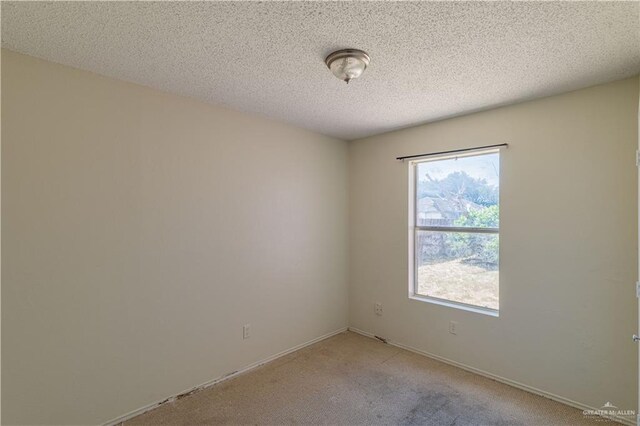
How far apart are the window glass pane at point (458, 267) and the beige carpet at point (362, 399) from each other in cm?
68

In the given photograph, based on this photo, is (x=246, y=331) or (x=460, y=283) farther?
(x=460, y=283)

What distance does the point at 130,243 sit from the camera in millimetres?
2236

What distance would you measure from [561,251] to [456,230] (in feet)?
2.84

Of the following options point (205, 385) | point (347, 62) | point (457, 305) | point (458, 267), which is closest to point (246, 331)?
point (205, 385)

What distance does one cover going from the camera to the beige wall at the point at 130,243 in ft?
6.09

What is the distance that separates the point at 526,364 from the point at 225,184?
2921 millimetres

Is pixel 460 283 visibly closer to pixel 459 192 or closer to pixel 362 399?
pixel 459 192

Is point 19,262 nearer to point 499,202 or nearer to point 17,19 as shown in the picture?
point 17,19

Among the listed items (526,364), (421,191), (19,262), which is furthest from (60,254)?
(526,364)

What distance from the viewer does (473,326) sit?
113 inches

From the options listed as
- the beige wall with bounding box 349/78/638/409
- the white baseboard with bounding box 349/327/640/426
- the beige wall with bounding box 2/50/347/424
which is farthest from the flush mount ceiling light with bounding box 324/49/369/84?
the white baseboard with bounding box 349/327/640/426

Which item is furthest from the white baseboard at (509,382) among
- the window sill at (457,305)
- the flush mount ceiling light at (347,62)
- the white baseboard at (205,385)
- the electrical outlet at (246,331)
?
the flush mount ceiling light at (347,62)

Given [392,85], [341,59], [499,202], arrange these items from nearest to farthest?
[341,59] → [392,85] → [499,202]

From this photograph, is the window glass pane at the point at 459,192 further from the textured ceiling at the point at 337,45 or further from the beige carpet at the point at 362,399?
the beige carpet at the point at 362,399
